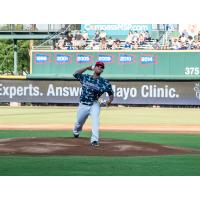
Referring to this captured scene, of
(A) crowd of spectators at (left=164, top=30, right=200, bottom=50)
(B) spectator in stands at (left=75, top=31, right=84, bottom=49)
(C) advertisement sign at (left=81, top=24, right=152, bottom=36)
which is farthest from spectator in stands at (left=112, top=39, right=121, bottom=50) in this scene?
(A) crowd of spectators at (left=164, top=30, right=200, bottom=50)

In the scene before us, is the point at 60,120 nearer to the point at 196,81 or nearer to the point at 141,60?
the point at 196,81

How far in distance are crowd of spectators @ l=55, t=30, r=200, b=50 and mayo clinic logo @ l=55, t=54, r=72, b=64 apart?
0.59 metres

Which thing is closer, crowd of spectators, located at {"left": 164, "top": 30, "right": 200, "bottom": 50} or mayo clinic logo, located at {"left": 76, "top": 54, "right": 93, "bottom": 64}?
crowd of spectators, located at {"left": 164, "top": 30, "right": 200, "bottom": 50}

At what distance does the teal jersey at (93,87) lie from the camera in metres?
13.0

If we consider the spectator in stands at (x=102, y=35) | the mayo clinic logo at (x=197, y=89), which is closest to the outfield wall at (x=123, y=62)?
the spectator in stands at (x=102, y=35)

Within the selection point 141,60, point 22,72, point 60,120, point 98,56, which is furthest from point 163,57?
point 22,72

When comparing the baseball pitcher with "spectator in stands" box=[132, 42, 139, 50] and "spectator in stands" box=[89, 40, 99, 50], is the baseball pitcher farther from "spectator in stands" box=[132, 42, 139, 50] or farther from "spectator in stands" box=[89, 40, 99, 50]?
"spectator in stands" box=[89, 40, 99, 50]

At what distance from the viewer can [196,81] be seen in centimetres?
3547

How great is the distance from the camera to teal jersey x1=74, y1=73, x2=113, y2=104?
13.0 metres

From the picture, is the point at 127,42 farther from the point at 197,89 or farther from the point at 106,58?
the point at 197,89

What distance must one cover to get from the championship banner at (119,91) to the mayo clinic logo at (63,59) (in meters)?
5.98

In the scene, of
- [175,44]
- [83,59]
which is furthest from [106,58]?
[175,44]

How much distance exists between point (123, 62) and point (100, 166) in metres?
31.5

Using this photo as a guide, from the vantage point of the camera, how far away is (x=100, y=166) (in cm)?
1014
